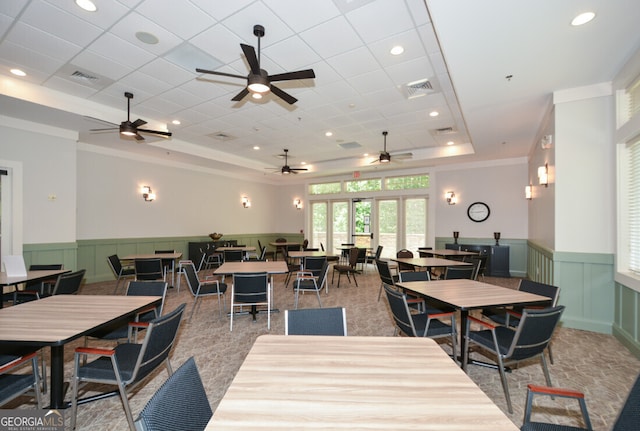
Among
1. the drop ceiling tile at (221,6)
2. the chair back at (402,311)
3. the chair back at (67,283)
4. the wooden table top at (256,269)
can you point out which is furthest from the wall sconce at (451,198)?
the chair back at (67,283)

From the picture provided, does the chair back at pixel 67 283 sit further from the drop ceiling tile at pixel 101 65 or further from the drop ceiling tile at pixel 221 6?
the drop ceiling tile at pixel 221 6

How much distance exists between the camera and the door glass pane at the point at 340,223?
1162 cm

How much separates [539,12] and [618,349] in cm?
386

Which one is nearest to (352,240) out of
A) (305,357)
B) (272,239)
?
(272,239)

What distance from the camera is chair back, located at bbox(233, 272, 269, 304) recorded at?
4.11 m

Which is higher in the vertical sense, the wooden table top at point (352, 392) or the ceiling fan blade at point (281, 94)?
the ceiling fan blade at point (281, 94)

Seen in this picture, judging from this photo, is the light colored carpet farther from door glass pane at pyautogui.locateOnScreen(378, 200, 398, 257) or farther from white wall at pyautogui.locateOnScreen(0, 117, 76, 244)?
door glass pane at pyautogui.locateOnScreen(378, 200, 398, 257)

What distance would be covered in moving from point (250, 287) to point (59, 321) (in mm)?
2187

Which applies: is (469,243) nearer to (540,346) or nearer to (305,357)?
(540,346)

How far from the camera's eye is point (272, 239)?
1315cm

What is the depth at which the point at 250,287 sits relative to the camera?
414cm

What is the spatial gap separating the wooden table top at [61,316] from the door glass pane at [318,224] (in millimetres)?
9576

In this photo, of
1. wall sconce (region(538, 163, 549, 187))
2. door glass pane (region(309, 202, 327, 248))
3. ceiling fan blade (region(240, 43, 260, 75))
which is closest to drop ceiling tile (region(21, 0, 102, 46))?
ceiling fan blade (region(240, 43, 260, 75))

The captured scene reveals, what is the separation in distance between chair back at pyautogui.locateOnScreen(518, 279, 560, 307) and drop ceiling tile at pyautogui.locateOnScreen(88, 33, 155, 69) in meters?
5.55
